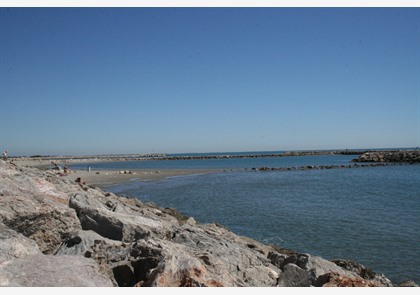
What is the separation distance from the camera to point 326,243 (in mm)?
11719

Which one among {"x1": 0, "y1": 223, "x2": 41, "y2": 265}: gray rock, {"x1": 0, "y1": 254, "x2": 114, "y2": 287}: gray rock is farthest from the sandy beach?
{"x1": 0, "y1": 254, "x2": 114, "y2": 287}: gray rock

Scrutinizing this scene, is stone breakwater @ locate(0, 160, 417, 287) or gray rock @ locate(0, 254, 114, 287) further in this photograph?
stone breakwater @ locate(0, 160, 417, 287)

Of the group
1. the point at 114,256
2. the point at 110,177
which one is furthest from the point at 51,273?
the point at 110,177

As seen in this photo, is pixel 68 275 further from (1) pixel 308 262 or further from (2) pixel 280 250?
(2) pixel 280 250

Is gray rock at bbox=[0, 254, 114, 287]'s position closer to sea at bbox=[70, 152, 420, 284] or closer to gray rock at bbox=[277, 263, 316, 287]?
gray rock at bbox=[277, 263, 316, 287]

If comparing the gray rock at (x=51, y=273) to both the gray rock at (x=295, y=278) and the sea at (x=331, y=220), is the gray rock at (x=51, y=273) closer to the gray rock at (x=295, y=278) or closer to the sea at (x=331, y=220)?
the gray rock at (x=295, y=278)

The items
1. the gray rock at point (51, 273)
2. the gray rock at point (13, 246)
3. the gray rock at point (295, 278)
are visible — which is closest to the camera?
the gray rock at point (51, 273)

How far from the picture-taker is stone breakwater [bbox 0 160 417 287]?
3893mm

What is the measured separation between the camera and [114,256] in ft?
16.3

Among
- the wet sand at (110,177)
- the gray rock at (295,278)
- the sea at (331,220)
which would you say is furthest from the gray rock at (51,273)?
the wet sand at (110,177)

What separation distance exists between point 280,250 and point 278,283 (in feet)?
17.9

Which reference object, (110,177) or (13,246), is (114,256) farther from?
(110,177)

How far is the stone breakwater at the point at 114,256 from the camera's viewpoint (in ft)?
12.8

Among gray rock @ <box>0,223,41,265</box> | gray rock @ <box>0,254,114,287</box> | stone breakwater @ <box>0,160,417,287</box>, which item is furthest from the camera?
gray rock @ <box>0,223,41,265</box>
